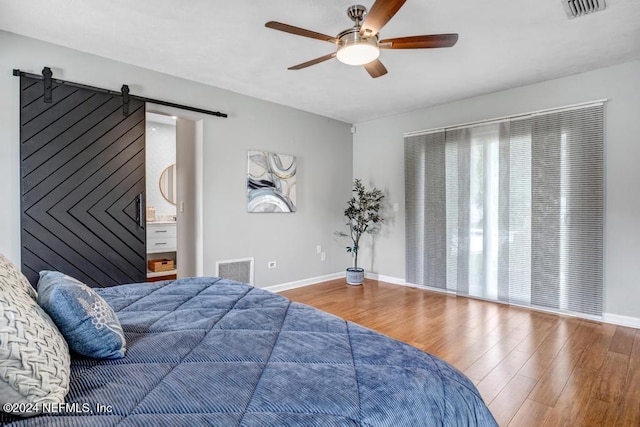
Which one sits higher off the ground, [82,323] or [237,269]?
[82,323]

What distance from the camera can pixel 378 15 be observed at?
1995mm

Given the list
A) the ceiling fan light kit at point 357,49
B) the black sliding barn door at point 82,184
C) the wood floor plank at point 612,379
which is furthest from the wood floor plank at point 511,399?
the black sliding barn door at point 82,184

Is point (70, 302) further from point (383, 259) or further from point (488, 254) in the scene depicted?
point (383, 259)

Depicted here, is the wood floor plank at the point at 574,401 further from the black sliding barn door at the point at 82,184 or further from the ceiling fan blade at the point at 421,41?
the black sliding barn door at the point at 82,184

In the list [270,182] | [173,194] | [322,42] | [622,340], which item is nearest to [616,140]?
[622,340]

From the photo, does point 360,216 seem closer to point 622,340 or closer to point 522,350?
point 522,350

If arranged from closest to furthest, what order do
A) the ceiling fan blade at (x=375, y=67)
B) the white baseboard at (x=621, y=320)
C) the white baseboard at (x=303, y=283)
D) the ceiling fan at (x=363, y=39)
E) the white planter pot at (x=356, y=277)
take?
the ceiling fan at (x=363, y=39)
the ceiling fan blade at (x=375, y=67)
the white baseboard at (x=621, y=320)
the white baseboard at (x=303, y=283)
the white planter pot at (x=356, y=277)

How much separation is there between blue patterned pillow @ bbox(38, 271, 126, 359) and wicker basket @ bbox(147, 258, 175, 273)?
4458 mm

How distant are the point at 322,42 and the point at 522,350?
3.08m

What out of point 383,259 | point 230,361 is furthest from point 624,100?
point 230,361

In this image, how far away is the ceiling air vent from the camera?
90.4 inches

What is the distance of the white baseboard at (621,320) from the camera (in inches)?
127

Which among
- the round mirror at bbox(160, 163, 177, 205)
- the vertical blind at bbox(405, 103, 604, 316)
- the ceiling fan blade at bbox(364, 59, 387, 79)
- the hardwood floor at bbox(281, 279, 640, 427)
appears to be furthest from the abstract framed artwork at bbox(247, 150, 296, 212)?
the round mirror at bbox(160, 163, 177, 205)

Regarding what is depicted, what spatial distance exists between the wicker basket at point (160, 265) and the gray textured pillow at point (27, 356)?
15.4ft
